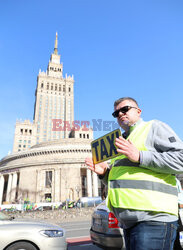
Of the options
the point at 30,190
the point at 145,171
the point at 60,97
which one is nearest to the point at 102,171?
the point at 145,171

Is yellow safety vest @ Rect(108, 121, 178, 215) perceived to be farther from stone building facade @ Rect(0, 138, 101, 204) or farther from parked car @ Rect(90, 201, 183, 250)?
stone building facade @ Rect(0, 138, 101, 204)

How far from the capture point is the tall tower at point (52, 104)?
116562 mm

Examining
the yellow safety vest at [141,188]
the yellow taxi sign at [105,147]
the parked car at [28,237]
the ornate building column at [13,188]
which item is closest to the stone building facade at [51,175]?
the ornate building column at [13,188]

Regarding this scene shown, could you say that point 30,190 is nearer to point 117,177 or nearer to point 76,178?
point 76,178

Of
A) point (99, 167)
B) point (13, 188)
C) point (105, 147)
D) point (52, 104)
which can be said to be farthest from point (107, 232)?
point (52, 104)

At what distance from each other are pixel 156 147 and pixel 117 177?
58 cm

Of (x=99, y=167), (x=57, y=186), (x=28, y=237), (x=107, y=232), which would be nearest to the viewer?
(x=99, y=167)

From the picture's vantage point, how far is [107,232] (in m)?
4.57

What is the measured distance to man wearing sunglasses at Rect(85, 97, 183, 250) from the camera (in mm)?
1842

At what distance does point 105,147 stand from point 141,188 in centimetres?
74

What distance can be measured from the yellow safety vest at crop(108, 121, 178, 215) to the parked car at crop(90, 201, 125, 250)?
9.39ft

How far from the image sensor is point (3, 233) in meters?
4.23

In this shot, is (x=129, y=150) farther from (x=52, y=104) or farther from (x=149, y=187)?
(x=52, y=104)

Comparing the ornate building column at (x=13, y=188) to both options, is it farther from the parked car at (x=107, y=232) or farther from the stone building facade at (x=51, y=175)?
the parked car at (x=107, y=232)
